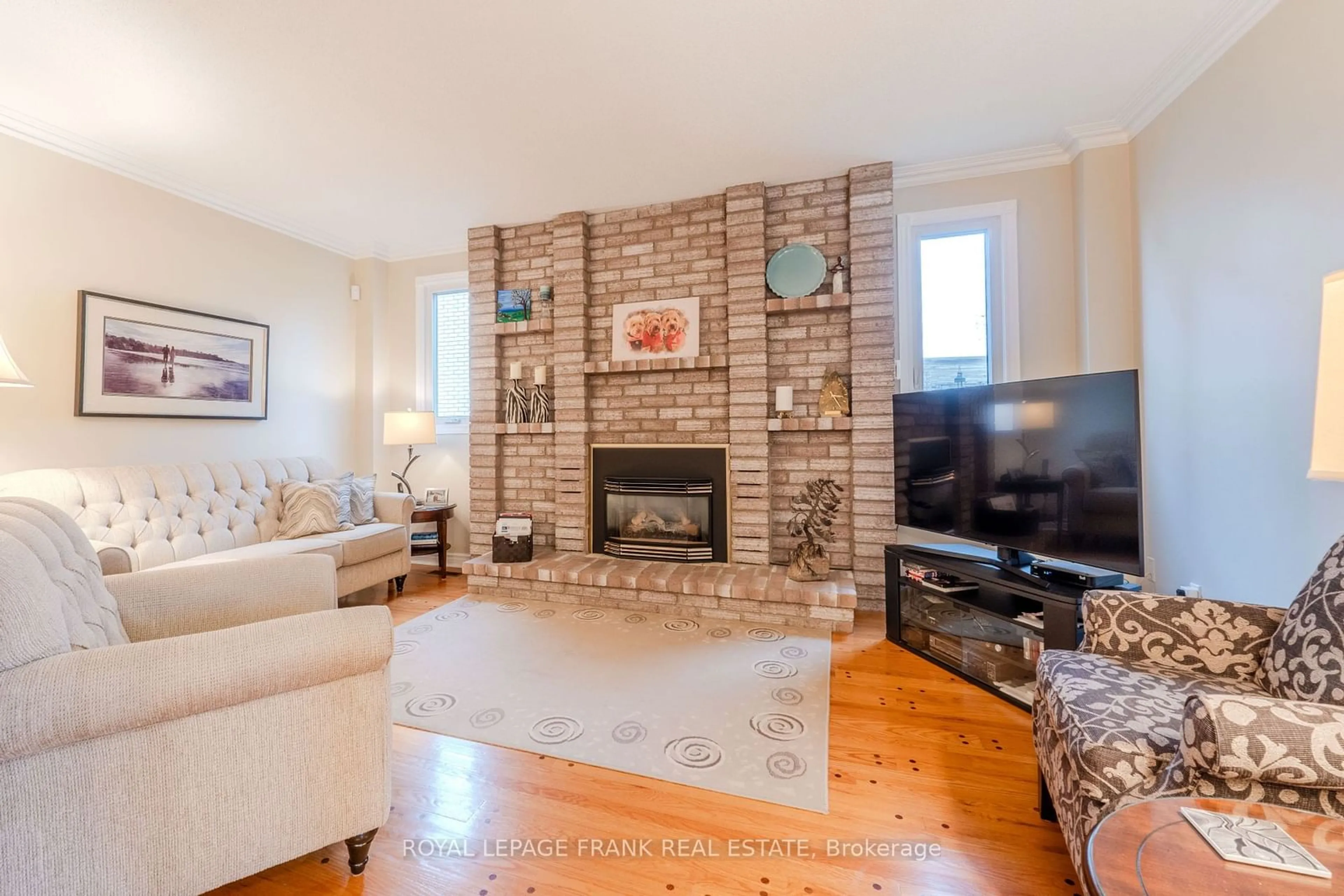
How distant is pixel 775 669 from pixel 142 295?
4.27 metres

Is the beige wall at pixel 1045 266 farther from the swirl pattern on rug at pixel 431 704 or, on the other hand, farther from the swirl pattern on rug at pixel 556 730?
the swirl pattern on rug at pixel 431 704

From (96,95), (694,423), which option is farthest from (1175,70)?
(96,95)

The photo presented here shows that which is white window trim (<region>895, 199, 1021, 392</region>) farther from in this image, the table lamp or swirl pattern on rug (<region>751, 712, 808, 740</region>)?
the table lamp

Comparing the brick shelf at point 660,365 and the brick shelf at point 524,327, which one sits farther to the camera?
the brick shelf at point 524,327

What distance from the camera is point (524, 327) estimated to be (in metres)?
3.92

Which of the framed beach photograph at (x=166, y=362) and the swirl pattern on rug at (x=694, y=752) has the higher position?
the framed beach photograph at (x=166, y=362)

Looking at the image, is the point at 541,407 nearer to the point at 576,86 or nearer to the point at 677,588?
the point at 677,588

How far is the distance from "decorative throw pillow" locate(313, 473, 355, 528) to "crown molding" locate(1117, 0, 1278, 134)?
5069 millimetres

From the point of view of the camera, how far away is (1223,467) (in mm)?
2152

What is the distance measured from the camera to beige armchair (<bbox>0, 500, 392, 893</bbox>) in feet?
3.19

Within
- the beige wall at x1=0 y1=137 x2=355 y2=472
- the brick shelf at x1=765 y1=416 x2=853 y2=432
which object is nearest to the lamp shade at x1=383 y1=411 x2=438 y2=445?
the beige wall at x1=0 y1=137 x2=355 y2=472

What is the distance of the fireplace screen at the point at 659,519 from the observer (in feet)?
11.5

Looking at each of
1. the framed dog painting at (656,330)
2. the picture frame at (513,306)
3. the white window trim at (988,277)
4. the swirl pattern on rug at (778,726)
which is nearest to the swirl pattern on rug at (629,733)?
the swirl pattern on rug at (778,726)

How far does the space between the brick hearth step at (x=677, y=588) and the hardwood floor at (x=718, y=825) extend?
0.93 meters
